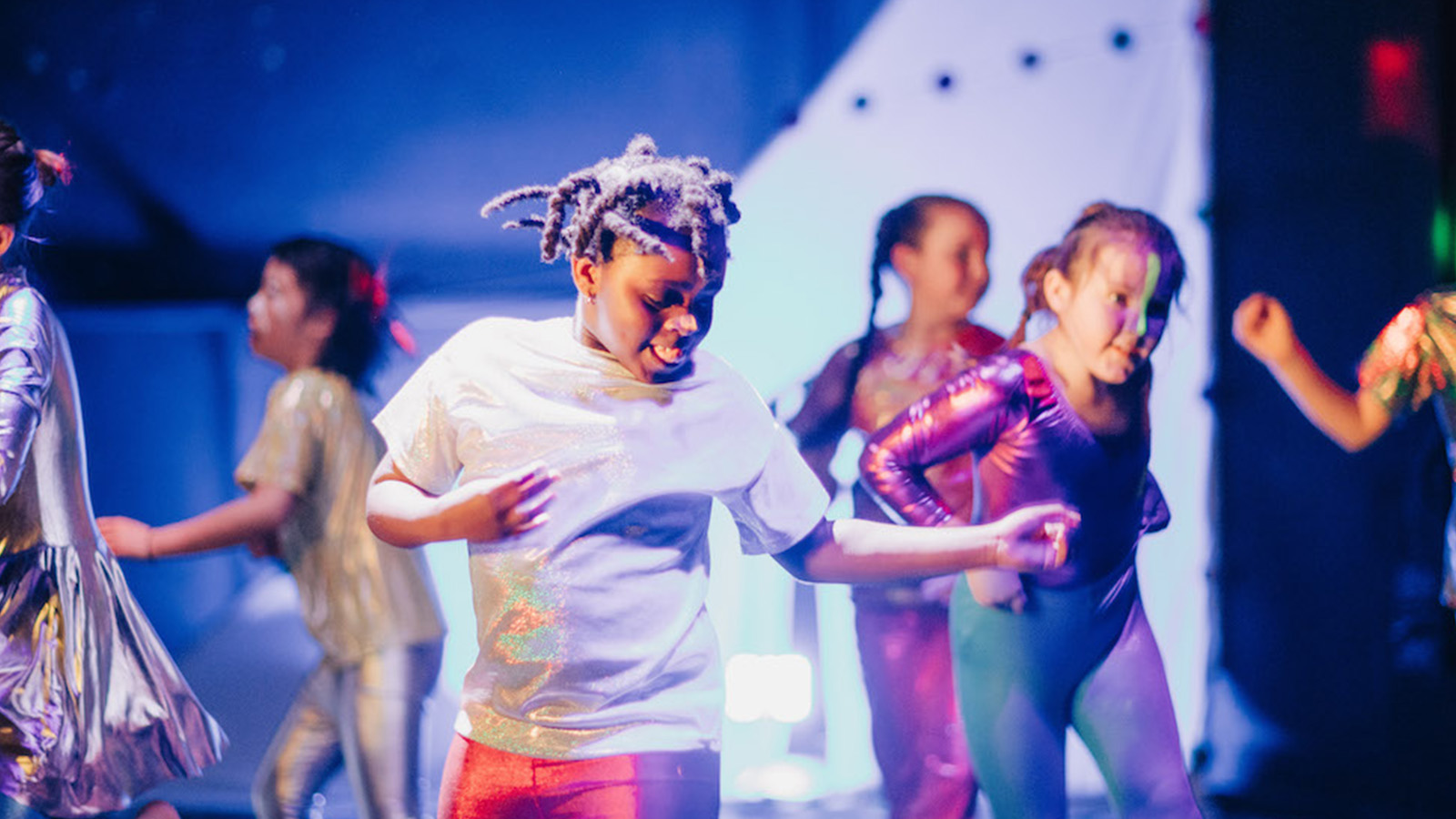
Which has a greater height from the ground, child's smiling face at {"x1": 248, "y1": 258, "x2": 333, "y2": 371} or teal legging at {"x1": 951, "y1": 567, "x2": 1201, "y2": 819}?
child's smiling face at {"x1": 248, "y1": 258, "x2": 333, "y2": 371}

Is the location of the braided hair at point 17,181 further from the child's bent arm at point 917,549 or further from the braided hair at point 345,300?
the child's bent arm at point 917,549

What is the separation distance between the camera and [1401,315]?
2.52 meters

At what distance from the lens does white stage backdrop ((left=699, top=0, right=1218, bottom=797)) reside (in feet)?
9.35

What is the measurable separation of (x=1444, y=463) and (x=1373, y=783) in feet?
2.59

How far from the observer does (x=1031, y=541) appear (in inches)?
82.4

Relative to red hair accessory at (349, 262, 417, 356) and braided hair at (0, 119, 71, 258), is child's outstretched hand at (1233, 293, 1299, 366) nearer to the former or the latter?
red hair accessory at (349, 262, 417, 356)

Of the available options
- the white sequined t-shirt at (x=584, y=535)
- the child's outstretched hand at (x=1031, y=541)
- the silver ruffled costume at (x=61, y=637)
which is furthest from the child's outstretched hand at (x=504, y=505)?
the silver ruffled costume at (x=61, y=637)

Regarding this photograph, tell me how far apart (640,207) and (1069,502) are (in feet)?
3.79

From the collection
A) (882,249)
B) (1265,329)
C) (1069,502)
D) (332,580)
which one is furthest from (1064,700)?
(332,580)

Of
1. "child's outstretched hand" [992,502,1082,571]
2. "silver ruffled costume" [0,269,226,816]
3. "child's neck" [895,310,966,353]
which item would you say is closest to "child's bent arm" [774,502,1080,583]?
"child's outstretched hand" [992,502,1082,571]

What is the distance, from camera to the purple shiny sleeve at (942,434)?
2.55 m

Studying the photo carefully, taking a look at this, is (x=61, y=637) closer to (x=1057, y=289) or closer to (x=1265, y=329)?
(x=1057, y=289)

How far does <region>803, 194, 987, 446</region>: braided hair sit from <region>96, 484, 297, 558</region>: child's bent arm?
1260 mm

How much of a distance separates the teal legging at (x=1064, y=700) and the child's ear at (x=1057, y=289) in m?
0.60
